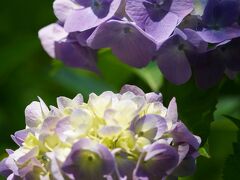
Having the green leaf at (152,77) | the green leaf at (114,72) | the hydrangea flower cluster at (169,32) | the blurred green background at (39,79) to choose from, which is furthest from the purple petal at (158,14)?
the green leaf at (114,72)

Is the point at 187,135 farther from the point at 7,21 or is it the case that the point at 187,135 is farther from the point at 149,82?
the point at 7,21

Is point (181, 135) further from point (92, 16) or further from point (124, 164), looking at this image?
point (92, 16)

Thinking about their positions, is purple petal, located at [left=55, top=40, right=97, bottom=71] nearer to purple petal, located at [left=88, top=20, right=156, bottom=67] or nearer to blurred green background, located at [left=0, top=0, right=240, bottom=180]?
purple petal, located at [left=88, top=20, right=156, bottom=67]

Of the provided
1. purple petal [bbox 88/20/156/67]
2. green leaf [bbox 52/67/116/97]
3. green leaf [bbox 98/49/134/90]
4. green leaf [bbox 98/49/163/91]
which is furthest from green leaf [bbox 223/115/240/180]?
green leaf [bbox 52/67/116/97]

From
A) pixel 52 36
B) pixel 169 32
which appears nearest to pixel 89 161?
pixel 169 32

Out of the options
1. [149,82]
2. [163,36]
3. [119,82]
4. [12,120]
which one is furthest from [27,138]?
[12,120]

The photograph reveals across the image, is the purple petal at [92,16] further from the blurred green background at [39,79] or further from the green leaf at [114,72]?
the green leaf at [114,72]
